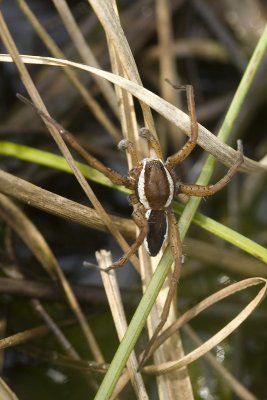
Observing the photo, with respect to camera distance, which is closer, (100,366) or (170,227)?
(170,227)

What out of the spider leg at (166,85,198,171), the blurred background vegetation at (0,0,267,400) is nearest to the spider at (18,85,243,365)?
the spider leg at (166,85,198,171)

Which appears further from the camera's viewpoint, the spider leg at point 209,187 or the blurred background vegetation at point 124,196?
the blurred background vegetation at point 124,196

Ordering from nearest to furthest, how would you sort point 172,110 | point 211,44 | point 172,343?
1. point 172,110
2. point 172,343
3. point 211,44

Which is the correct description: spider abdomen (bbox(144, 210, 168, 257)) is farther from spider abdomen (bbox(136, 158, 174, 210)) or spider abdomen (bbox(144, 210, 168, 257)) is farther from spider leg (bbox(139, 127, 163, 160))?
spider leg (bbox(139, 127, 163, 160))

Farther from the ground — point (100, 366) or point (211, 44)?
point (211, 44)

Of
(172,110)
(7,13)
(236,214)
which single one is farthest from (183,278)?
(7,13)

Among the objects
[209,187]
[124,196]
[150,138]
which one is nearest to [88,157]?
[150,138]

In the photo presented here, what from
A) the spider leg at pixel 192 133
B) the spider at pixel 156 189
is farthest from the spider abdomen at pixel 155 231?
the spider leg at pixel 192 133

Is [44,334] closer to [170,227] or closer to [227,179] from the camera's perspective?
[170,227]

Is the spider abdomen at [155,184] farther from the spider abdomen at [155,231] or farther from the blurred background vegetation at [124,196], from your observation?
the blurred background vegetation at [124,196]
